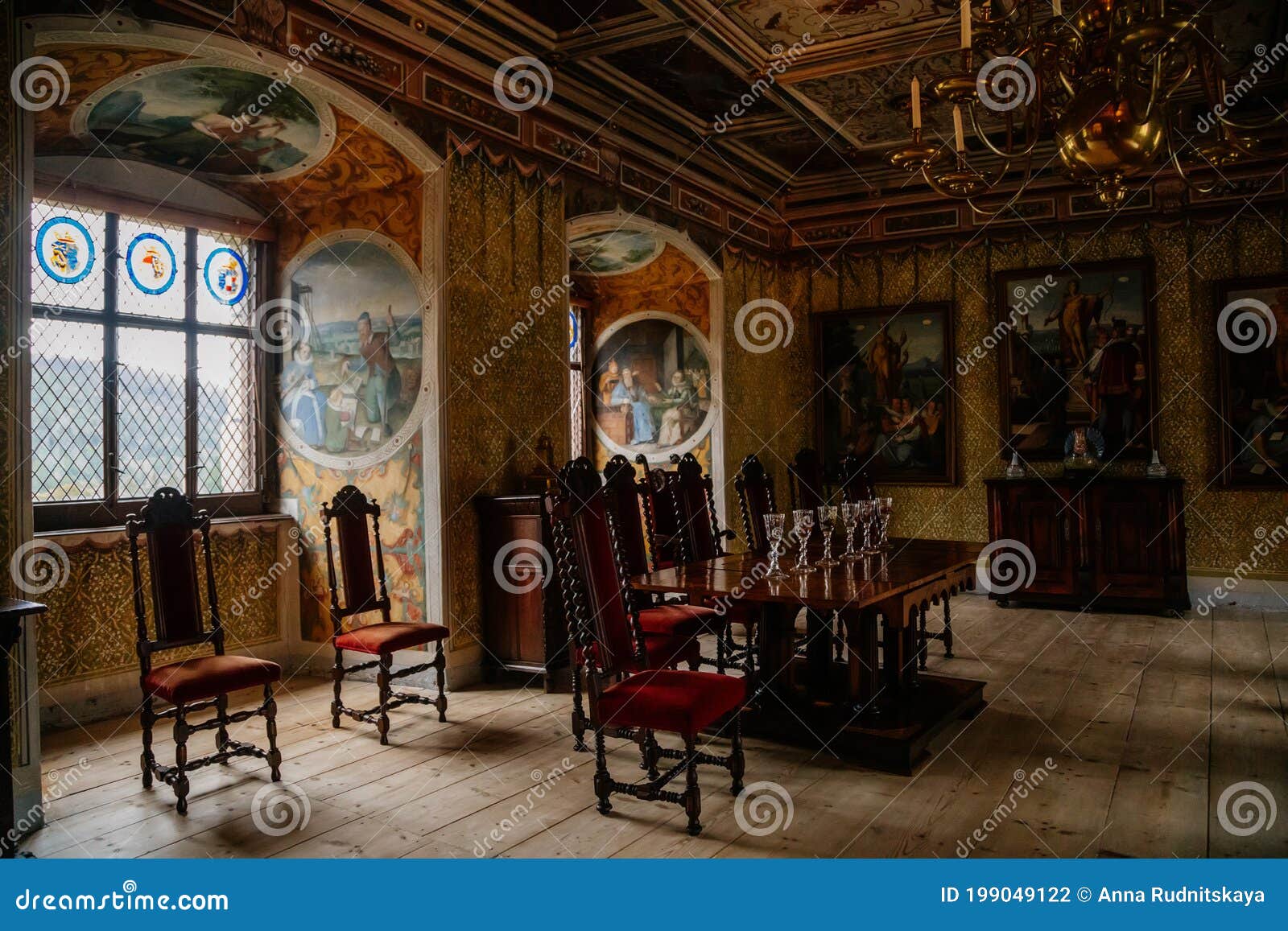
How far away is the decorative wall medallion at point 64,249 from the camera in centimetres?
507

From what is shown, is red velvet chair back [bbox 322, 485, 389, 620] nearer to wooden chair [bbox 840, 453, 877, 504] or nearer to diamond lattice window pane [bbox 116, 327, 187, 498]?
diamond lattice window pane [bbox 116, 327, 187, 498]

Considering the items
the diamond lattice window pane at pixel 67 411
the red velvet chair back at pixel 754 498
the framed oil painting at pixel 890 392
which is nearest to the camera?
the diamond lattice window pane at pixel 67 411

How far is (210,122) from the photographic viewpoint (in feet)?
16.4

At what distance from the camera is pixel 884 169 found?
9.01 m

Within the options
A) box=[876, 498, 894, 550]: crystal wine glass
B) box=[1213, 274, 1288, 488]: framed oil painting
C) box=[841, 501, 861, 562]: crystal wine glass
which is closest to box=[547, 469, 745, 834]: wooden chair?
box=[841, 501, 861, 562]: crystal wine glass

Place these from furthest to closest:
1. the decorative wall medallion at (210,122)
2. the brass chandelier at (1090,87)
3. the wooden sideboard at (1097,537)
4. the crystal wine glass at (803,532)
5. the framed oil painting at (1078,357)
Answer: the framed oil painting at (1078,357)
the wooden sideboard at (1097,537)
the decorative wall medallion at (210,122)
the crystal wine glass at (803,532)
the brass chandelier at (1090,87)

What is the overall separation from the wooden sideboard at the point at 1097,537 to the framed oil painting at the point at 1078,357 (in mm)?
669

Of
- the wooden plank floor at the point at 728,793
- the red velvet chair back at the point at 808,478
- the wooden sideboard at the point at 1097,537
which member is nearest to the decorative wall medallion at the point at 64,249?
the wooden plank floor at the point at 728,793

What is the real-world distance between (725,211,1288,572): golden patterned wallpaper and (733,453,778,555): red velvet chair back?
2896 millimetres

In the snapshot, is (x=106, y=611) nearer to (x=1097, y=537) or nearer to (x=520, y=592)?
(x=520, y=592)

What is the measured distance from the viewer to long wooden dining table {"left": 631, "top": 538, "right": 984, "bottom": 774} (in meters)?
3.86

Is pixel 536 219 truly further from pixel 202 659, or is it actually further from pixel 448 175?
pixel 202 659

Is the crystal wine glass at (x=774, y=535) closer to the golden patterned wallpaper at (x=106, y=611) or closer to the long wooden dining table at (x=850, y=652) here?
the long wooden dining table at (x=850, y=652)

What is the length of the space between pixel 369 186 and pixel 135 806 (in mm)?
3851
